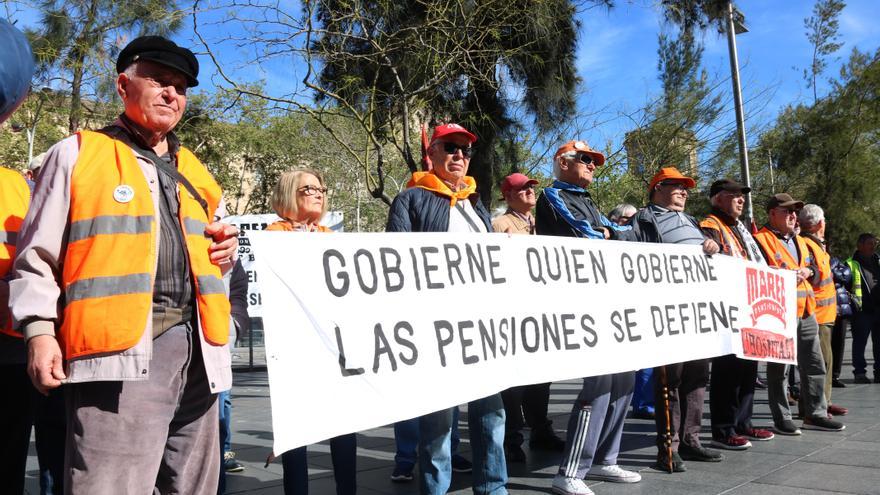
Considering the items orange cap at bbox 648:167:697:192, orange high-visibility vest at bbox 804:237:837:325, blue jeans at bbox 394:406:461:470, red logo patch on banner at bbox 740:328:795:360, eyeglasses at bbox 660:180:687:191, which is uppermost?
orange cap at bbox 648:167:697:192

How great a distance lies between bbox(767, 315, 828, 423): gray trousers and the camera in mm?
6027

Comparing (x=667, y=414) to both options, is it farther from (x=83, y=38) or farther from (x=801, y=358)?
(x=83, y=38)

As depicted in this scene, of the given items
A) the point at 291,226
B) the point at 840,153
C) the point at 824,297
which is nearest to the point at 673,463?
the point at 824,297

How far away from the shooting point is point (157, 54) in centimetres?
237

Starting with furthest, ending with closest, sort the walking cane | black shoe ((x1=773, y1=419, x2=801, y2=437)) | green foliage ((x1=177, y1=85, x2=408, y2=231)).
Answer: green foliage ((x1=177, y1=85, x2=408, y2=231)), black shoe ((x1=773, y1=419, x2=801, y2=437)), the walking cane

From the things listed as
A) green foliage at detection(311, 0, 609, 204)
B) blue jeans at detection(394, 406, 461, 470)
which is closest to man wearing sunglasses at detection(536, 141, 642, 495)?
blue jeans at detection(394, 406, 461, 470)

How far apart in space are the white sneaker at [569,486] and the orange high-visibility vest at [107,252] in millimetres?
2717

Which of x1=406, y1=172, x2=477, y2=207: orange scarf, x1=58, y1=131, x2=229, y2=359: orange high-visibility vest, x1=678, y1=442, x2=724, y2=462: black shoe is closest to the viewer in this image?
x1=58, y1=131, x2=229, y2=359: orange high-visibility vest

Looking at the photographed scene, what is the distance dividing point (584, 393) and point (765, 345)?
1.92 metres

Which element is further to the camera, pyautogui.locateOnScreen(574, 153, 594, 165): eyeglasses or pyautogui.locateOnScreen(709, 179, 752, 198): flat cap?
pyautogui.locateOnScreen(709, 179, 752, 198): flat cap

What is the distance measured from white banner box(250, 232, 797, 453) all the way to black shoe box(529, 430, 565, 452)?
1317 mm

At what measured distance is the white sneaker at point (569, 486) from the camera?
409cm

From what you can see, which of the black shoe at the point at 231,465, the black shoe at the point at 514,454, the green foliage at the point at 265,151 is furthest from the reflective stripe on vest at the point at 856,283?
the green foliage at the point at 265,151

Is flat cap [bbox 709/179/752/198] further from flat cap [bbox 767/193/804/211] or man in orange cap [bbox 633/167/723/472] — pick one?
flat cap [bbox 767/193/804/211]
